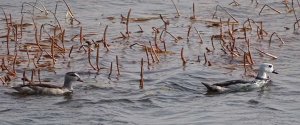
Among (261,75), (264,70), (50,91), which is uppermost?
(264,70)

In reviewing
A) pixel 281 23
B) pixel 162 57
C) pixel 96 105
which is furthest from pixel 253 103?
pixel 281 23

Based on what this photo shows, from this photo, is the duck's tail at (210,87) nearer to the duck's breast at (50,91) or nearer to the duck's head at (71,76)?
the duck's head at (71,76)

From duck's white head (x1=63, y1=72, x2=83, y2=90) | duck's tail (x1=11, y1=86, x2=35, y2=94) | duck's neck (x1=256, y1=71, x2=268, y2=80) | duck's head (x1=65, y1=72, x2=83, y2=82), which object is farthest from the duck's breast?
duck's neck (x1=256, y1=71, x2=268, y2=80)

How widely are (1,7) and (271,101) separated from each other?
12.5m

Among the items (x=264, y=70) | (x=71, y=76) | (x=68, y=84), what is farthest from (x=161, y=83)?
(x=264, y=70)

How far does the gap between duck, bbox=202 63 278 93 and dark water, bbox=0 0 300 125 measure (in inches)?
7.2

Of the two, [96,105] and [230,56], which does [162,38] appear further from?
[96,105]

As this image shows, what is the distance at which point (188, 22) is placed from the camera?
25984 mm

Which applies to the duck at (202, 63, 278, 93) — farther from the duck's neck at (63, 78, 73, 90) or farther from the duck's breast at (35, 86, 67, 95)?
the duck's breast at (35, 86, 67, 95)

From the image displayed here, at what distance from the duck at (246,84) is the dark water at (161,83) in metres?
0.18

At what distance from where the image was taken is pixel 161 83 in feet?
62.5

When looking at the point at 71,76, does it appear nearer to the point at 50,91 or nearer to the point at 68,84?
the point at 68,84

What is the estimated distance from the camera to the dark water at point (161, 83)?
1619 centimetres

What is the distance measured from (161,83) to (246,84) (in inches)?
76.6
